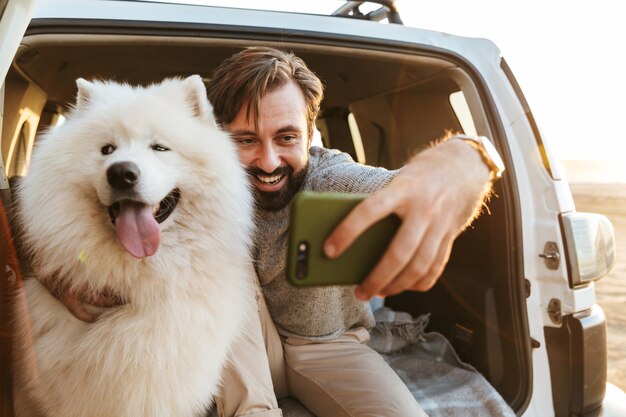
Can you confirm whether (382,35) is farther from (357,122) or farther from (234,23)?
(357,122)

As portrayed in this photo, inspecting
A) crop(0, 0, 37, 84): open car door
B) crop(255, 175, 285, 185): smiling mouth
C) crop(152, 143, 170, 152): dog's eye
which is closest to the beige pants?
crop(255, 175, 285, 185): smiling mouth

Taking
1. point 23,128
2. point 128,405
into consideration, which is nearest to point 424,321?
point 128,405

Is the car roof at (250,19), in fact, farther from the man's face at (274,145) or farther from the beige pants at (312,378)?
the beige pants at (312,378)

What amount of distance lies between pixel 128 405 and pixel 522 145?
196cm

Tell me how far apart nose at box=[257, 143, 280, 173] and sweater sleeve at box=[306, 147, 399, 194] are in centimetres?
19

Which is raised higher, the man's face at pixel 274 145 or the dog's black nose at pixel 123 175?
the man's face at pixel 274 145

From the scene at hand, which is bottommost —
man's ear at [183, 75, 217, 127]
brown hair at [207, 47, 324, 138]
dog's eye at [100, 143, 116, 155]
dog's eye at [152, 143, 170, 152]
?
dog's eye at [100, 143, 116, 155]

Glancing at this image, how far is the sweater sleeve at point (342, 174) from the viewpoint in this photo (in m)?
1.61

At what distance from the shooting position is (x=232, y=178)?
1660mm

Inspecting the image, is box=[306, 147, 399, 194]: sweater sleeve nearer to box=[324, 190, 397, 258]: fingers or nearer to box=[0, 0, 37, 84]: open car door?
box=[324, 190, 397, 258]: fingers

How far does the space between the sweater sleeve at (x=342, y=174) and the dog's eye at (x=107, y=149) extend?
0.88 meters

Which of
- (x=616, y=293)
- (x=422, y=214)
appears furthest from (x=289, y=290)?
(x=616, y=293)

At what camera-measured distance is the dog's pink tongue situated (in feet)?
4.61

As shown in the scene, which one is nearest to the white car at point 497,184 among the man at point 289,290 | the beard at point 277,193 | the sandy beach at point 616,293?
the man at point 289,290
